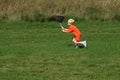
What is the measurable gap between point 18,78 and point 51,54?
383cm

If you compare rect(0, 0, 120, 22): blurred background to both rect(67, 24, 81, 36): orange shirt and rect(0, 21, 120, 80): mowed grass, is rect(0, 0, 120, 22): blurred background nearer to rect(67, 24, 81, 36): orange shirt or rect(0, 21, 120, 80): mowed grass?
rect(0, 21, 120, 80): mowed grass

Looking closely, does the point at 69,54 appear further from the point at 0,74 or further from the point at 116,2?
the point at 116,2

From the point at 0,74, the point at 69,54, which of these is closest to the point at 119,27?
the point at 69,54

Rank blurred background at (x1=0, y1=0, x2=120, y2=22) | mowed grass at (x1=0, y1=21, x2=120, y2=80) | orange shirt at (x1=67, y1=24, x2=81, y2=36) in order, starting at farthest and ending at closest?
1. blurred background at (x1=0, y1=0, x2=120, y2=22)
2. orange shirt at (x1=67, y1=24, x2=81, y2=36)
3. mowed grass at (x1=0, y1=21, x2=120, y2=80)

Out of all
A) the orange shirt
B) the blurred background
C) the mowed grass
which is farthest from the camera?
the blurred background

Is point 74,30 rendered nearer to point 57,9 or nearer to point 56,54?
point 56,54

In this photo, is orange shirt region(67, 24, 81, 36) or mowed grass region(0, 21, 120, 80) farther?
orange shirt region(67, 24, 81, 36)

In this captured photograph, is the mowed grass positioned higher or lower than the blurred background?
higher

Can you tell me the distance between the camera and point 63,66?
13367 millimetres

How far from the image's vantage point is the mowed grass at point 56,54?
12.3m

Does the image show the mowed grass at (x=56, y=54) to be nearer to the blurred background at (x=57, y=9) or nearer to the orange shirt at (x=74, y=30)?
the orange shirt at (x=74, y=30)

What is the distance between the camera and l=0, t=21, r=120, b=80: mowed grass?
12.3 metres

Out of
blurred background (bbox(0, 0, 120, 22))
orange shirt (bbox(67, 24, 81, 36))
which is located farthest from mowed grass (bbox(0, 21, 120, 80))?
blurred background (bbox(0, 0, 120, 22))

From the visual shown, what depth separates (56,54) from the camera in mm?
15445
